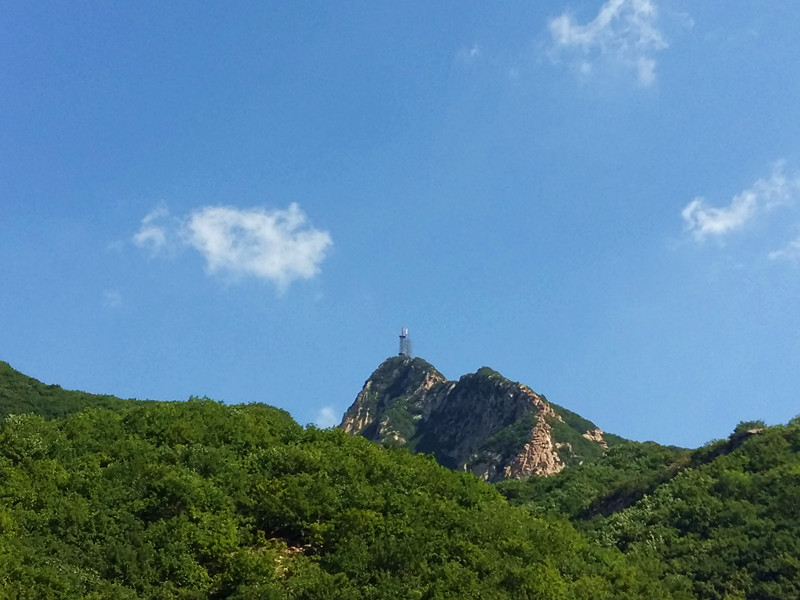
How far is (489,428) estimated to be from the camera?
15650 cm

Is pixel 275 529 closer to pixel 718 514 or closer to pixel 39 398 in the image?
pixel 718 514

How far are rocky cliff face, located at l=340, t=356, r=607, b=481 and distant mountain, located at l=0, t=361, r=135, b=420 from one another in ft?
206

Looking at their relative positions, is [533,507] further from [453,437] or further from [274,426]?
[453,437]

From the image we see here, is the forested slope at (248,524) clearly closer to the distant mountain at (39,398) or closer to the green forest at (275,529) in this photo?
the green forest at (275,529)

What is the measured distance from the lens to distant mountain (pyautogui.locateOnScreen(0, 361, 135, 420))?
77.2 m

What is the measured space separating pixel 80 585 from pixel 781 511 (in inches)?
1785

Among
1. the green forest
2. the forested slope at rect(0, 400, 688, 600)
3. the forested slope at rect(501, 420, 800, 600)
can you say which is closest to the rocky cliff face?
the forested slope at rect(501, 420, 800, 600)

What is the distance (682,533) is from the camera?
53250 millimetres

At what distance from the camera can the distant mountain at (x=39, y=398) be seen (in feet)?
253

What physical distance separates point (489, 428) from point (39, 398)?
95242mm

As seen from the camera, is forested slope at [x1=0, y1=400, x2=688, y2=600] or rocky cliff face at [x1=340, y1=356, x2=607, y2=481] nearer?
forested slope at [x1=0, y1=400, x2=688, y2=600]

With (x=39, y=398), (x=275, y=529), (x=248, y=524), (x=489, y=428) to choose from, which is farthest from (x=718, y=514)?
(x=489, y=428)

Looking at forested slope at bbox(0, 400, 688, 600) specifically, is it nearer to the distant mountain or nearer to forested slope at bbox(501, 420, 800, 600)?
forested slope at bbox(501, 420, 800, 600)

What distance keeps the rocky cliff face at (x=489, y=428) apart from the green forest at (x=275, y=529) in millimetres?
75965
